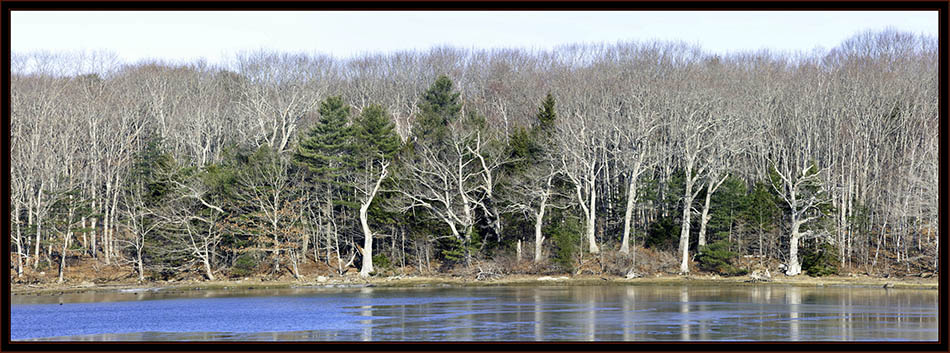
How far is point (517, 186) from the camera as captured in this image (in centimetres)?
5969

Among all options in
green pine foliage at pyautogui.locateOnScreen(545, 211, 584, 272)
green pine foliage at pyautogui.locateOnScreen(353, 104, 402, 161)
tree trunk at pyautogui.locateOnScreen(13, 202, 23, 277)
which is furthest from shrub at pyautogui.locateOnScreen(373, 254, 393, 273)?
tree trunk at pyautogui.locateOnScreen(13, 202, 23, 277)

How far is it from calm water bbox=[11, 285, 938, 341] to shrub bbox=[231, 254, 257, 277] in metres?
4.38

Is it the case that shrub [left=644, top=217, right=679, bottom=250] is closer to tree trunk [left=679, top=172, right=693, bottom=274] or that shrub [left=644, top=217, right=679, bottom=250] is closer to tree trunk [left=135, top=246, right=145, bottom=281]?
tree trunk [left=679, top=172, right=693, bottom=274]

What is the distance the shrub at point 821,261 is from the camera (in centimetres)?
5497

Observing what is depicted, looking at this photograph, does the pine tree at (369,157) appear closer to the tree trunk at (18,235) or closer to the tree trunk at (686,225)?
the tree trunk at (686,225)

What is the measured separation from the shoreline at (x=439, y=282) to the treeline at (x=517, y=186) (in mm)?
1243

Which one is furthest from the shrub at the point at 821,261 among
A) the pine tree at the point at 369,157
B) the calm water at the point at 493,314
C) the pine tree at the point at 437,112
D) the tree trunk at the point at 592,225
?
the pine tree at the point at 369,157

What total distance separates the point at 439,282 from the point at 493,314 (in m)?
18.8

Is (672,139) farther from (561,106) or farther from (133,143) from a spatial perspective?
(133,143)

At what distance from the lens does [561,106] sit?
70688 mm

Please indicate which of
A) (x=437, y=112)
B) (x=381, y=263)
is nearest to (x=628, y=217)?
(x=381, y=263)

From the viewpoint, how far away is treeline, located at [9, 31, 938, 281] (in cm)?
5731

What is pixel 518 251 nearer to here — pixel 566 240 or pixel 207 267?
pixel 566 240
